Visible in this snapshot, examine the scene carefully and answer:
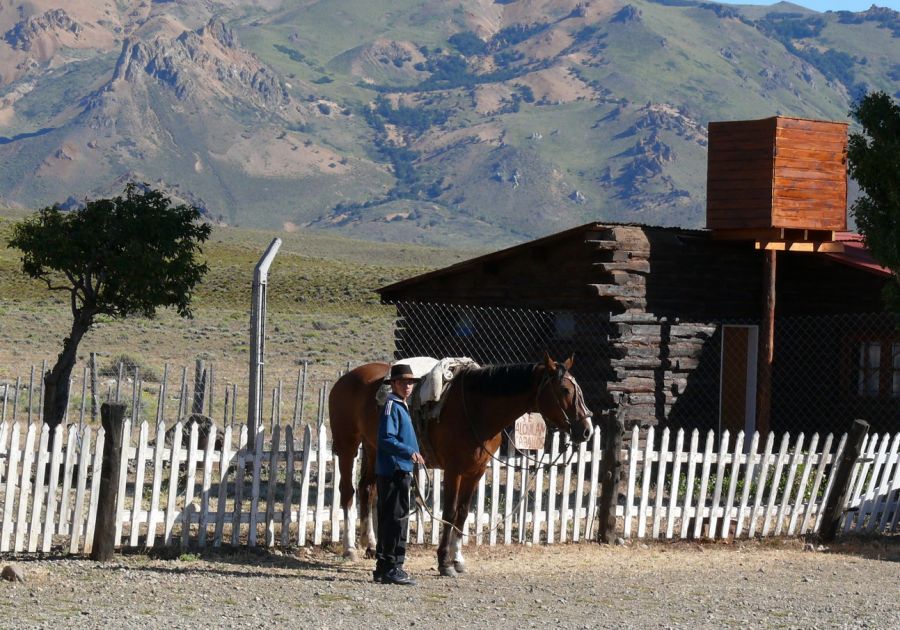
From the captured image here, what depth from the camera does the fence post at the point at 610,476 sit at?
1235 cm

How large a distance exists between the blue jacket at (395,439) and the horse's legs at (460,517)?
72 centimetres

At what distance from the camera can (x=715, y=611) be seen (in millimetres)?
9305

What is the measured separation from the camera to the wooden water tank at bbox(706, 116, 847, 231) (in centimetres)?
1772

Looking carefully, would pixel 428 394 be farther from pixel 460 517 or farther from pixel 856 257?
pixel 856 257

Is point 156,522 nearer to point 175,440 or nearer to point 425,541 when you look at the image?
point 175,440

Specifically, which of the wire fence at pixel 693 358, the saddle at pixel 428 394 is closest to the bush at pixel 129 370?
the wire fence at pixel 693 358

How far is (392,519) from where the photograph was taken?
10109mm

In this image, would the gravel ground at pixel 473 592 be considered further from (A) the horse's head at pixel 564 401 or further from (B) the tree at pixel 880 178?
(B) the tree at pixel 880 178

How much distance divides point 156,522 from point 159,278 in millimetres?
Answer: 7836

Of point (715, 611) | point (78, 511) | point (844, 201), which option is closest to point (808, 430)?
point (844, 201)

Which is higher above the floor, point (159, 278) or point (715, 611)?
point (159, 278)

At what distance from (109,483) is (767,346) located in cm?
1027

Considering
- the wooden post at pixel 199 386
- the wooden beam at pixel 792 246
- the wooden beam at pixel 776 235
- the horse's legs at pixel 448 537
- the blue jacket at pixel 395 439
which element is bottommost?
the horse's legs at pixel 448 537

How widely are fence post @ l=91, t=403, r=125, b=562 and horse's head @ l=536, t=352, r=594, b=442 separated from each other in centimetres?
335
